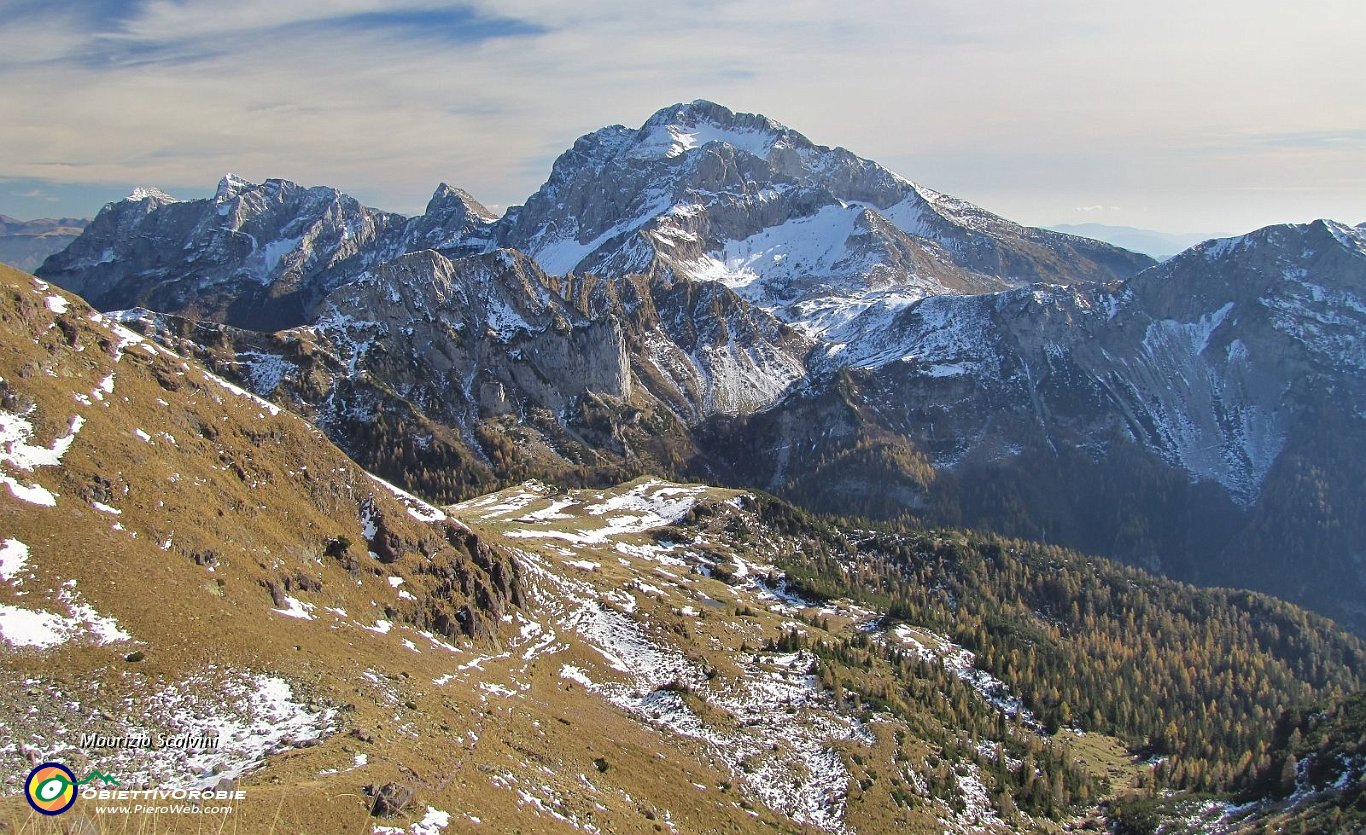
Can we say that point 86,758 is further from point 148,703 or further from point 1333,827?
point 1333,827

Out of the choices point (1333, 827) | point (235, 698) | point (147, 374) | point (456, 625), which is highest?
point (147, 374)

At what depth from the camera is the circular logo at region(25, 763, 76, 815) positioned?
18.0m

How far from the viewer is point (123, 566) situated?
2148 inches

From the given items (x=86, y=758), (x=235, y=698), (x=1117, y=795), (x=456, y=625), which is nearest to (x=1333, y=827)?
(x=1117, y=795)

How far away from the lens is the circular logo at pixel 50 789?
→ 17984mm

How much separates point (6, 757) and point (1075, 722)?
549 ft

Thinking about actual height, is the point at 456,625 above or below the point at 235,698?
below

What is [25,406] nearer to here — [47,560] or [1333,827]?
[47,560]

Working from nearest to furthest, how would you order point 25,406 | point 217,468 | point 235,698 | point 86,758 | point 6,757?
point 6,757, point 86,758, point 235,698, point 25,406, point 217,468

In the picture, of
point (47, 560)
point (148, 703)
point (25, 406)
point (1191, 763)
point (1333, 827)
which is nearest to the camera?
point (148, 703)

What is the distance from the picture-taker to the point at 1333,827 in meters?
82.4

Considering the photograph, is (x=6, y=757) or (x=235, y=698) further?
(x=235, y=698)

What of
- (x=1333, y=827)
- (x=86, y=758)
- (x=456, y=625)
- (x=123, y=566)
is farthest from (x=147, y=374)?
(x=1333, y=827)

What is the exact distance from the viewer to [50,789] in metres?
19.2
